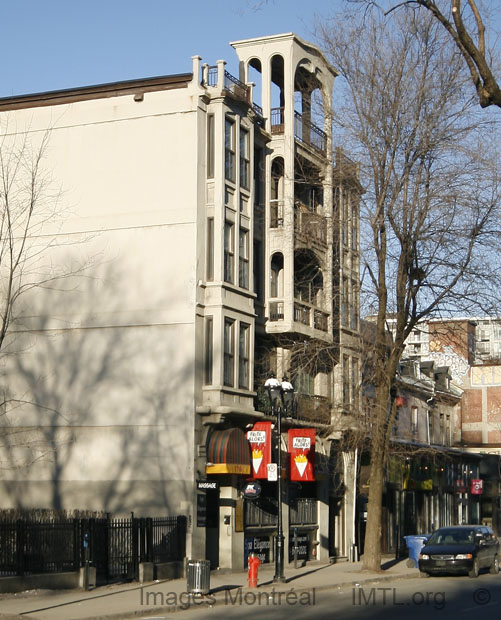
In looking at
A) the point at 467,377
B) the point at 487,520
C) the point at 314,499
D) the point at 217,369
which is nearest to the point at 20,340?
the point at 217,369

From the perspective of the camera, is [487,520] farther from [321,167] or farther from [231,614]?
[231,614]

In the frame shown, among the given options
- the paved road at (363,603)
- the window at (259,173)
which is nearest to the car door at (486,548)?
the paved road at (363,603)

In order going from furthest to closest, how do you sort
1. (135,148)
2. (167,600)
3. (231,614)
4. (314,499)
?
(314,499), (135,148), (167,600), (231,614)

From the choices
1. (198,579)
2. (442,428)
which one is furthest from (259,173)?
(442,428)

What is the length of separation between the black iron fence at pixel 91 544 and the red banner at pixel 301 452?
227 inches

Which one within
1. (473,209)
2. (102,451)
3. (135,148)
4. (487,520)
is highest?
(135,148)

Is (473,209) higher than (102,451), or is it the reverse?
(473,209)

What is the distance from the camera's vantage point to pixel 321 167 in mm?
37625

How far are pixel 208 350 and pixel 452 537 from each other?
994 centimetres

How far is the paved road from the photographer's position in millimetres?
19094

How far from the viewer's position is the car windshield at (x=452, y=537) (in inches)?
1209

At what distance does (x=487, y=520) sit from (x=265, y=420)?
33.2 meters

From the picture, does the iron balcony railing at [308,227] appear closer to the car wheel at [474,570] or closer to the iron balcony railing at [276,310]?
the iron balcony railing at [276,310]

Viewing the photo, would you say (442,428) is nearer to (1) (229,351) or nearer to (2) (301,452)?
(2) (301,452)
